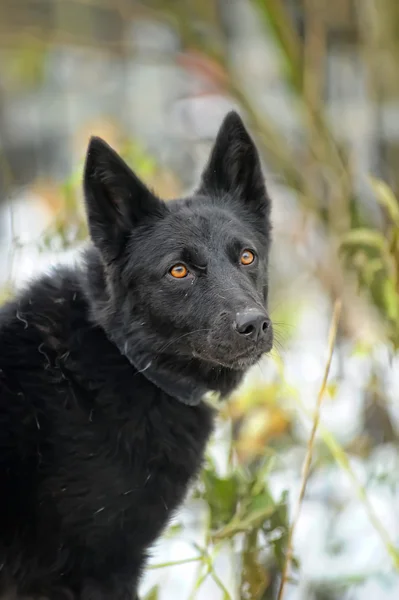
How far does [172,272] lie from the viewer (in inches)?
103

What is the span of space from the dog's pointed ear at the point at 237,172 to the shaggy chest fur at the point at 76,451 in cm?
69

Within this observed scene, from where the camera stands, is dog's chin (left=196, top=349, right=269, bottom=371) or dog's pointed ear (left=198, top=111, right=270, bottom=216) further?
dog's pointed ear (left=198, top=111, right=270, bottom=216)

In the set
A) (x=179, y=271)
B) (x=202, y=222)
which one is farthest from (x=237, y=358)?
(x=202, y=222)

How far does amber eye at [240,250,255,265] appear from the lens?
8.88 feet

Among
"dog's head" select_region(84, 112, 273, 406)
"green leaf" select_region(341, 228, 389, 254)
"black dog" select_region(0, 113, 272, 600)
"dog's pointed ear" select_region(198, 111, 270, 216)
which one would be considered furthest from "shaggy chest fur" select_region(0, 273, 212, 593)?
"green leaf" select_region(341, 228, 389, 254)

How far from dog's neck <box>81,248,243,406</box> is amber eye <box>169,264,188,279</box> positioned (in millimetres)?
246

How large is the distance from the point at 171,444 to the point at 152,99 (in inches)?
433

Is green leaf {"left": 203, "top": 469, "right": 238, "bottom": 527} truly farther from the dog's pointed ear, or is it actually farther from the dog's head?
the dog's pointed ear

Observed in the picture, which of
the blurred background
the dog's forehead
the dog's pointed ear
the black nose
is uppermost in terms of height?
the dog's pointed ear

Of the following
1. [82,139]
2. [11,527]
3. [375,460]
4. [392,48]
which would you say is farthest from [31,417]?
[82,139]

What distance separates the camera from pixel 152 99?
12992 mm

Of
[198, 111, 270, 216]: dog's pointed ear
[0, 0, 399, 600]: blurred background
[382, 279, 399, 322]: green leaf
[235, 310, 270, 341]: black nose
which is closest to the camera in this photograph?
[235, 310, 270, 341]: black nose

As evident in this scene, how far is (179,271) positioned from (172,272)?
0.08 ft

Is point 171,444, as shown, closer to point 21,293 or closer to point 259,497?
point 259,497
